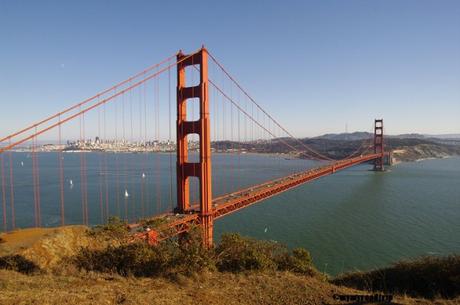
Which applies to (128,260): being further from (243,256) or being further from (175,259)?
(243,256)

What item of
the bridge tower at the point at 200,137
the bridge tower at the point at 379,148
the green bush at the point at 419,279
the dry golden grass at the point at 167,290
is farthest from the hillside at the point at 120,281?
the bridge tower at the point at 379,148

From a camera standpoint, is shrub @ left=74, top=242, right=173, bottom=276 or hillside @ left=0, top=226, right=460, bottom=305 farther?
shrub @ left=74, top=242, right=173, bottom=276

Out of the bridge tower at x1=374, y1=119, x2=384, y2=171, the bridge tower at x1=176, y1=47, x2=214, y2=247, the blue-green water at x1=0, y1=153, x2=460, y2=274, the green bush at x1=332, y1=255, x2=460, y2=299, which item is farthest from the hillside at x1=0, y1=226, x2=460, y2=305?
the bridge tower at x1=374, y1=119, x2=384, y2=171

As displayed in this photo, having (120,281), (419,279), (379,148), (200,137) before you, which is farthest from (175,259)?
(379,148)

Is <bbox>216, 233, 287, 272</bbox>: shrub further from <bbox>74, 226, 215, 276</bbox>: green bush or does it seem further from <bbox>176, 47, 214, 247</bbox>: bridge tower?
<bbox>176, 47, 214, 247</bbox>: bridge tower

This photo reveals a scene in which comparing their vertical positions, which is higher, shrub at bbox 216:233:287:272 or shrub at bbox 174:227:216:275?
shrub at bbox 174:227:216:275

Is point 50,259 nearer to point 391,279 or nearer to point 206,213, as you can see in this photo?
point 391,279
